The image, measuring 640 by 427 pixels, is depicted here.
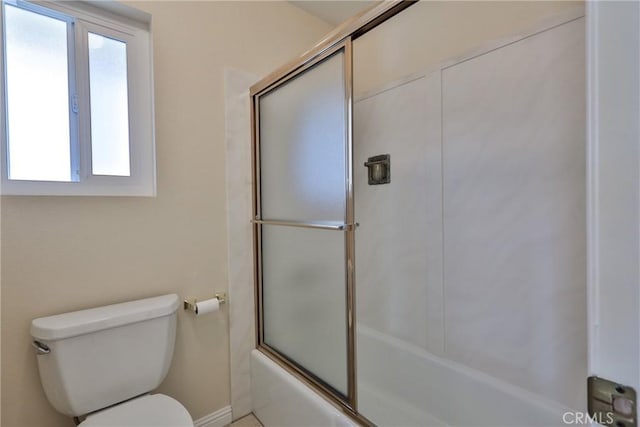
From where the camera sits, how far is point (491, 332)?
1.46m

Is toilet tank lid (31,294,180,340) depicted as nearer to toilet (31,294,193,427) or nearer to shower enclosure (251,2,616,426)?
toilet (31,294,193,427)

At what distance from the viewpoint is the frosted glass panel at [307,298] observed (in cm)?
134

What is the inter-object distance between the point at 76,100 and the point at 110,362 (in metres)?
1.12

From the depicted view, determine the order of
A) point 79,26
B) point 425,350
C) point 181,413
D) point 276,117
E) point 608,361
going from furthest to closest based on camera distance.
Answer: point 425,350 → point 276,117 → point 79,26 → point 181,413 → point 608,361

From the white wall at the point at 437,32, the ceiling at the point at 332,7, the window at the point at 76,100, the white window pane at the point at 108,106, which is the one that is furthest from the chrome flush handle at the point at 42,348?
the ceiling at the point at 332,7

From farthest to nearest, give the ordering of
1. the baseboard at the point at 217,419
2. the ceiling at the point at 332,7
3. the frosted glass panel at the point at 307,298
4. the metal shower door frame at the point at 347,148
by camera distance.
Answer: the ceiling at the point at 332,7
the baseboard at the point at 217,419
the frosted glass panel at the point at 307,298
the metal shower door frame at the point at 347,148

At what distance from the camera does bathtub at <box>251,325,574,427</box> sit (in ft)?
4.40

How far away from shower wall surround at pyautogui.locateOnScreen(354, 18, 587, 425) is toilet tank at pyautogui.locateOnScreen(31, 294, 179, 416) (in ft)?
3.70

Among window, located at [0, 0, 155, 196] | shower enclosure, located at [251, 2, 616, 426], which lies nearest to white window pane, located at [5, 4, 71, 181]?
window, located at [0, 0, 155, 196]

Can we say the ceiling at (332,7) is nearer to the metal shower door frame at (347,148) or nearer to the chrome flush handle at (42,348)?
the metal shower door frame at (347,148)

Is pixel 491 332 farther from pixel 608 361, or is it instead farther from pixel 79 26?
pixel 79 26

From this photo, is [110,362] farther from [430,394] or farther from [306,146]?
[430,394]

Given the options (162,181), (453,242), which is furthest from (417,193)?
(162,181)

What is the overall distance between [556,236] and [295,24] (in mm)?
1882
